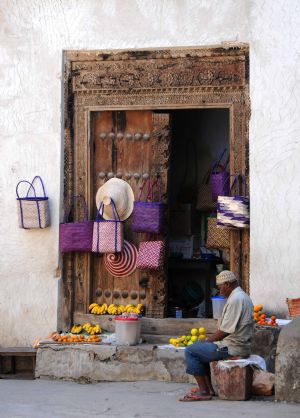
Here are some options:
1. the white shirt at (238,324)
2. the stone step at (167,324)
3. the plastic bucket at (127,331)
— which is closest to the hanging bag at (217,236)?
the stone step at (167,324)

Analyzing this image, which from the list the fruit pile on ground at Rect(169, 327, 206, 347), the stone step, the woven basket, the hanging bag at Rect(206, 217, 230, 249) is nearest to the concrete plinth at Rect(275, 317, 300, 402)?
the woven basket

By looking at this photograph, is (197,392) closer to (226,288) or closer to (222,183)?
(226,288)

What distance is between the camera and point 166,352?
897 centimetres

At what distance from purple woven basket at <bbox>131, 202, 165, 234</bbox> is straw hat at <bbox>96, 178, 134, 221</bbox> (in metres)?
0.22

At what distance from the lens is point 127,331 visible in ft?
30.1

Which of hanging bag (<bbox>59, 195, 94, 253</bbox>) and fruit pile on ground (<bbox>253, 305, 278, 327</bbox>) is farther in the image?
hanging bag (<bbox>59, 195, 94, 253</bbox>)

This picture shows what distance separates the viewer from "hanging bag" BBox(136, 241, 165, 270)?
9.59 metres

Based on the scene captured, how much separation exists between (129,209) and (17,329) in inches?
69.0

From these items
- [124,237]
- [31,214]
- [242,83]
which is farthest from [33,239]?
[242,83]

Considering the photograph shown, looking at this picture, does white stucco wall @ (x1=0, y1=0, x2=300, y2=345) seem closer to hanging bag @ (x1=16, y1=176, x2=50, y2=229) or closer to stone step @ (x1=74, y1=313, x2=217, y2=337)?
hanging bag @ (x1=16, y1=176, x2=50, y2=229)

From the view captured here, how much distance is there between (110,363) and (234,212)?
6.40ft

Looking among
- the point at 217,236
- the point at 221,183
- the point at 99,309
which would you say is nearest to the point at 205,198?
the point at 217,236

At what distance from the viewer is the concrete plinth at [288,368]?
7.55 metres

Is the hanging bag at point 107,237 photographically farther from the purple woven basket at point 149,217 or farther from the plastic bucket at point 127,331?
the plastic bucket at point 127,331
